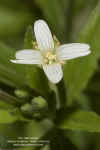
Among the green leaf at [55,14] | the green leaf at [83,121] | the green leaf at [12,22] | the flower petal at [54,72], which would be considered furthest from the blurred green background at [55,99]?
the green leaf at [12,22]

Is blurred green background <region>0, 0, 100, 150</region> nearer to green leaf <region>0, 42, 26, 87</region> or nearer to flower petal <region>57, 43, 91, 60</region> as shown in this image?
green leaf <region>0, 42, 26, 87</region>

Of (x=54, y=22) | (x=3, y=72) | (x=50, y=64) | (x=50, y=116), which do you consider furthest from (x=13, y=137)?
(x=54, y=22)

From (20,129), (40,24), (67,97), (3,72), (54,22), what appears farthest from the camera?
(54,22)

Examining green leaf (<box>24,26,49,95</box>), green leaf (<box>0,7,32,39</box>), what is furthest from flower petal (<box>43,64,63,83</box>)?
green leaf (<box>0,7,32,39</box>)

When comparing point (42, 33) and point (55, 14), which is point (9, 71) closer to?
point (42, 33)

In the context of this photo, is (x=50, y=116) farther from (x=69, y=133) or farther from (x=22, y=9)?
(x=22, y=9)

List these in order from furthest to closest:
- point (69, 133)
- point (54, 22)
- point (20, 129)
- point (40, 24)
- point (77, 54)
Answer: point (54, 22)
point (20, 129)
point (69, 133)
point (40, 24)
point (77, 54)

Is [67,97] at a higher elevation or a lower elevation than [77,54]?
lower
